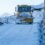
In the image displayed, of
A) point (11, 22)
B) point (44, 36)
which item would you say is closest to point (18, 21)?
point (11, 22)

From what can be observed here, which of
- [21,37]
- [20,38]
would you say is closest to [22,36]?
[21,37]

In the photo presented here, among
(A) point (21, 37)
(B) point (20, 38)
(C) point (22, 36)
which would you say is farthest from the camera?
(C) point (22, 36)

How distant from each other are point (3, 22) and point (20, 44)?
5.06m

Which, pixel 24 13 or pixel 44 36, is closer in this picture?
pixel 44 36

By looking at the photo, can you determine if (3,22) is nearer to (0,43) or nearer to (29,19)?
(29,19)

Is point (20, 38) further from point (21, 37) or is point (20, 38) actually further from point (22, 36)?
point (22, 36)

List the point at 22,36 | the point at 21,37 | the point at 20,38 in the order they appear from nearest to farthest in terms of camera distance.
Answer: the point at 20,38 → the point at 21,37 → the point at 22,36

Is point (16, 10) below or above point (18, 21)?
above

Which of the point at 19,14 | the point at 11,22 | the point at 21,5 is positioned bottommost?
the point at 11,22

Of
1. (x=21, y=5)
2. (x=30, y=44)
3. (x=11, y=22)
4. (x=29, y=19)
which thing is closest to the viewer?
(x=30, y=44)

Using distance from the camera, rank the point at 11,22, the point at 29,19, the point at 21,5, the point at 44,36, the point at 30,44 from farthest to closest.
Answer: the point at 11,22 → the point at 29,19 → the point at 21,5 → the point at 44,36 → the point at 30,44

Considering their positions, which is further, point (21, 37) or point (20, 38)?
point (21, 37)

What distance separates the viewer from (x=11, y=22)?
26.7ft

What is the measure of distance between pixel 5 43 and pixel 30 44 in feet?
1.88
